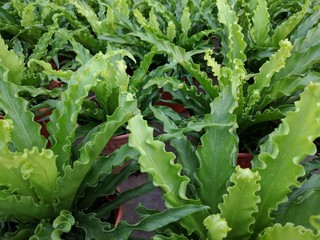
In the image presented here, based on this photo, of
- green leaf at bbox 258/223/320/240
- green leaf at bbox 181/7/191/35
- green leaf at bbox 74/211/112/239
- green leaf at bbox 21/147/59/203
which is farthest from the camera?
green leaf at bbox 181/7/191/35

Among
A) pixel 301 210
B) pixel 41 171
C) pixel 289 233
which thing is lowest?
pixel 301 210

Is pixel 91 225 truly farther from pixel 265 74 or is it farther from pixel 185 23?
pixel 185 23

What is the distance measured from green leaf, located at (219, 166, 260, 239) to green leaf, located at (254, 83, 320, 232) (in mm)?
57

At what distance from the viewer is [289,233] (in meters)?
0.65

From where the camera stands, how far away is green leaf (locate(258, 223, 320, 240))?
2.04ft

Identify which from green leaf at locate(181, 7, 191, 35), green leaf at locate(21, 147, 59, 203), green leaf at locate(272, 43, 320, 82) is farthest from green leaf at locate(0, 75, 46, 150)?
green leaf at locate(181, 7, 191, 35)

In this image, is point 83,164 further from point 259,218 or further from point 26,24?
point 26,24

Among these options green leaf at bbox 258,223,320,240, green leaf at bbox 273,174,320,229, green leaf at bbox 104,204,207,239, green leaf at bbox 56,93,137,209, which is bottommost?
green leaf at bbox 273,174,320,229

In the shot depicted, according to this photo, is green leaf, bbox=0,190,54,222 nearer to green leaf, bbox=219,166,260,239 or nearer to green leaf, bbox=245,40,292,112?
green leaf, bbox=219,166,260,239

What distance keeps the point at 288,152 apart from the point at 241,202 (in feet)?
0.45

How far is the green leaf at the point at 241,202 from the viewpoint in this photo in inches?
27.4

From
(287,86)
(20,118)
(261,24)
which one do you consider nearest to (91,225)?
(20,118)

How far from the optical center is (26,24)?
68.6 inches

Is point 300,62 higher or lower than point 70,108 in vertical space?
lower
